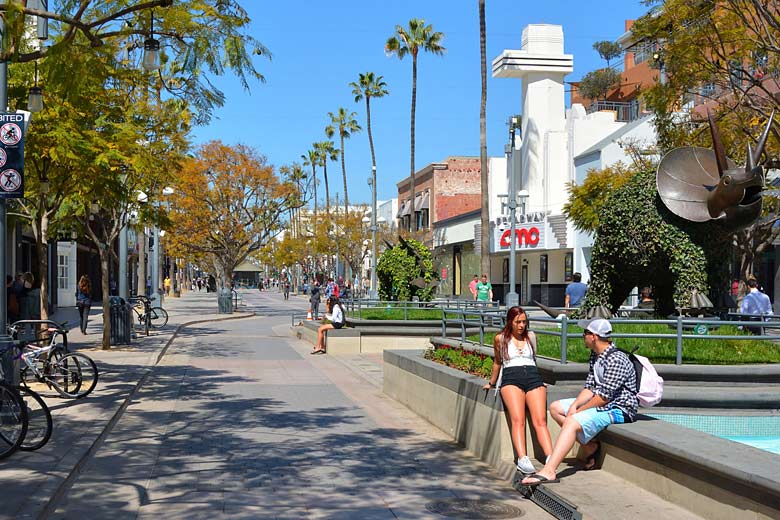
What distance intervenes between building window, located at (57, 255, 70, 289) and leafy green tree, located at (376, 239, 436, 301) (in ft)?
99.1

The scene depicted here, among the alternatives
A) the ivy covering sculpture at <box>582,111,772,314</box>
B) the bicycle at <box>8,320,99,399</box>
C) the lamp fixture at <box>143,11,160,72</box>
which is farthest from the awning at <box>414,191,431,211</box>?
the lamp fixture at <box>143,11,160,72</box>

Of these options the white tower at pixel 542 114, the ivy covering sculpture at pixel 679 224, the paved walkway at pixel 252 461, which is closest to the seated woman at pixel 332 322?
the paved walkway at pixel 252 461

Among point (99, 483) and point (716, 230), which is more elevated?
point (716, 230)

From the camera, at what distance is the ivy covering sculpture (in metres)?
12.3

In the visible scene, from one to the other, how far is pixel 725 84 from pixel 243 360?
517 inches

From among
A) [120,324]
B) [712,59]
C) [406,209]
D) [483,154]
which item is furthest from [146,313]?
[406,209]

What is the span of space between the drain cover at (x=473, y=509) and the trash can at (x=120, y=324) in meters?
17.5

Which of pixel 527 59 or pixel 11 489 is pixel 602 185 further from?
A: pixel 11 489

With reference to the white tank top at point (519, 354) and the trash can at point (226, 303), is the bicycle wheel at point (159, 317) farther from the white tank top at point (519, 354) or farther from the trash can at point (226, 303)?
the white tank top at point (519, 354)

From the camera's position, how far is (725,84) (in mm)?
21266

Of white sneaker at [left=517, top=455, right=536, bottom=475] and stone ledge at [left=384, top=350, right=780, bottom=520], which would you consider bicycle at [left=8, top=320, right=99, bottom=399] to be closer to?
stone ledge at [left=384, top=350, right=780, bottom=520]

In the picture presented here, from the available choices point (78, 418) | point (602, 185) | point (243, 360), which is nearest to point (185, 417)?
point (78, 418)

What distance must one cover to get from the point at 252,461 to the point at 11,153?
5.13m

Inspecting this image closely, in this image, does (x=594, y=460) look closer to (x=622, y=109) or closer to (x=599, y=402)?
(x=599, y=402)
